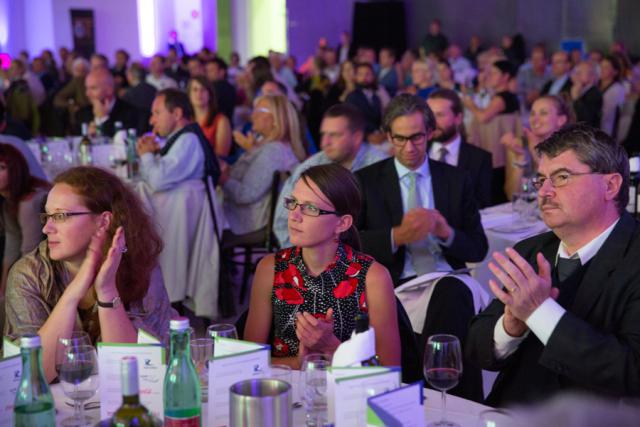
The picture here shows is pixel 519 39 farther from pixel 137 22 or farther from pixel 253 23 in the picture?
pixel 137 22

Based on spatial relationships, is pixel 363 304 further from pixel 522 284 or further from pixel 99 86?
pixel 99 86

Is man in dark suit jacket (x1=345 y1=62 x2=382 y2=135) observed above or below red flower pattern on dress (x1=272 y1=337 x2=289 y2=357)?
above

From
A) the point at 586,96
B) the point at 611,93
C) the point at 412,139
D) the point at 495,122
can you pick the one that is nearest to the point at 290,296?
the point at 412,139

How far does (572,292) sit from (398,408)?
2.90 feet

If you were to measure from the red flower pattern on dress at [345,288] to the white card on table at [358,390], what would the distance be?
3.22ft

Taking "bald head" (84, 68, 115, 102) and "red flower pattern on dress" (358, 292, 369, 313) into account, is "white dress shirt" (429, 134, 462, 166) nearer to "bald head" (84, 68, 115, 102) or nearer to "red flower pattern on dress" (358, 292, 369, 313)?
"red flower pattern on dress" (358, 292, 369, 313)

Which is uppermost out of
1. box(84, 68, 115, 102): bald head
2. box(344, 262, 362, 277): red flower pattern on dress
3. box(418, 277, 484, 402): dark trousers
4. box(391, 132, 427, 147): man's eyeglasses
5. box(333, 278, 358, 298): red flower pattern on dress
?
box(84, 68, 115, 102): bald head

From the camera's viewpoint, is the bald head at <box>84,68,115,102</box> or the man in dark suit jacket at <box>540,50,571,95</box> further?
the man in dark suit jacket at <box>540,50,571,95</box>

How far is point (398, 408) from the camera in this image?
1.62 meters

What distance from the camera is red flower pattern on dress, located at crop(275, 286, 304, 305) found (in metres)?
2.70

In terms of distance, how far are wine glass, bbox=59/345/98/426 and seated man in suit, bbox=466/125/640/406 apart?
1.00 meters

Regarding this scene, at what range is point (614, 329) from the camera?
2.20m

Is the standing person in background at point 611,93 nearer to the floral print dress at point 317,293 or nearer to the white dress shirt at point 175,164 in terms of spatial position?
the white dress shirt at point 175,164

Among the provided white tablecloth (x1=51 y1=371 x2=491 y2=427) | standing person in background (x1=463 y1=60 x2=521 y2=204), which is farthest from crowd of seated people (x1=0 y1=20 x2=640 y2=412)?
standing person in background (x1=463 y1=60 x2=521 y2=204)
